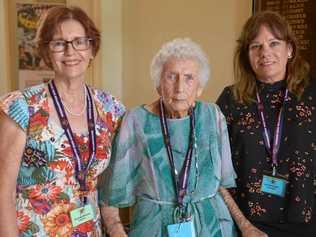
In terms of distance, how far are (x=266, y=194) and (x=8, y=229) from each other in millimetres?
966

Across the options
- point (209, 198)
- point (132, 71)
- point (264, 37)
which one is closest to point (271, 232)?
point (209, 198)

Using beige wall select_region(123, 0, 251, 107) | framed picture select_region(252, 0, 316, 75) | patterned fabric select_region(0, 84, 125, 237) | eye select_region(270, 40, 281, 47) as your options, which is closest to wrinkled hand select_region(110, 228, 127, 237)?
patterned fabric select_region(0, 84, 125, 237)

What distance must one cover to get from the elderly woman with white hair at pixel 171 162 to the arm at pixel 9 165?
1.07ft

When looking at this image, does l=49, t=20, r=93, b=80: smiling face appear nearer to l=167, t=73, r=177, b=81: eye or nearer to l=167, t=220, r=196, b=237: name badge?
Result: l=167, t=73, r=177, b=81: eye

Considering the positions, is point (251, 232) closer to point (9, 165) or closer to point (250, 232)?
point (250, 232)

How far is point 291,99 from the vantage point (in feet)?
5.72

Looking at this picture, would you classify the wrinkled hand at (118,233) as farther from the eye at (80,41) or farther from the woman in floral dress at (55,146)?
the eye at (80,41)

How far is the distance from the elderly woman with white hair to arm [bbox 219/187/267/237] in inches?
2.6

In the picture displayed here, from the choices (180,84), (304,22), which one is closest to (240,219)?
(180,84)

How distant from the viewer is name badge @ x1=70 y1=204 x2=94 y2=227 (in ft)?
5.04

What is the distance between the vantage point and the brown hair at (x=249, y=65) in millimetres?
1730

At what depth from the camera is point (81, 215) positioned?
1553 millimetres

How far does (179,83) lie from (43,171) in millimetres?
550

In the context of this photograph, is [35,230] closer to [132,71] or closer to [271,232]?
[271,232]
